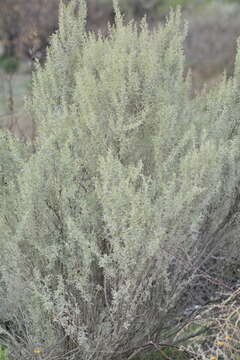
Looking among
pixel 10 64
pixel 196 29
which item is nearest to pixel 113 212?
pixel 10 64

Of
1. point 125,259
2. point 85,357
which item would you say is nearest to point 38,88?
point 125,259

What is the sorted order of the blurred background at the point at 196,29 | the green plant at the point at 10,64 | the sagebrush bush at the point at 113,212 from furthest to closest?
the blurred background at the point at 196,29 < the green plant at the point at 10,64 < the sagebrush bush at the point at 113,212

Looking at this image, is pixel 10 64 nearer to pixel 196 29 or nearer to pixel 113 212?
pixel 113 212

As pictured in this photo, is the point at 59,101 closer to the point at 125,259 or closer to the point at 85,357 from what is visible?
the point at 125,259

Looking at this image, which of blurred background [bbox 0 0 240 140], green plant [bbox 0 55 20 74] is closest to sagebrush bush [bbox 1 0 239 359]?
green plant [bbox 0 55 20 74]

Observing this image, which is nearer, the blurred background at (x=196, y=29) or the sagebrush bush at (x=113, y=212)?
the sagebrush bush at (x=113, y=212)

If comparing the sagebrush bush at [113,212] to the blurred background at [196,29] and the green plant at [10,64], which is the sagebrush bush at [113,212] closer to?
the green plant at [10,64]

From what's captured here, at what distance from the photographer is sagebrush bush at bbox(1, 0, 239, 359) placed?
8.83ft

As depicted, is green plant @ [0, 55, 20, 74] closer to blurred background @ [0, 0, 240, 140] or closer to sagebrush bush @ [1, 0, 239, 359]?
blurred background @ [0, 0, 240, 140]

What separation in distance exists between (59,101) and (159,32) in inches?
31.0

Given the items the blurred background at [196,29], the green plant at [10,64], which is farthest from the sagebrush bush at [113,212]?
the blurred background at [196,29]

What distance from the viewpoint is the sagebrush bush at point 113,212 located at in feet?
8.83

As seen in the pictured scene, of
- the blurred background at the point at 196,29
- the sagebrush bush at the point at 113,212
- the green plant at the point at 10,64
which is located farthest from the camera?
the blurred background at the point at 196,29

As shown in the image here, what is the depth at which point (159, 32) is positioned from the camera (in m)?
3.56
